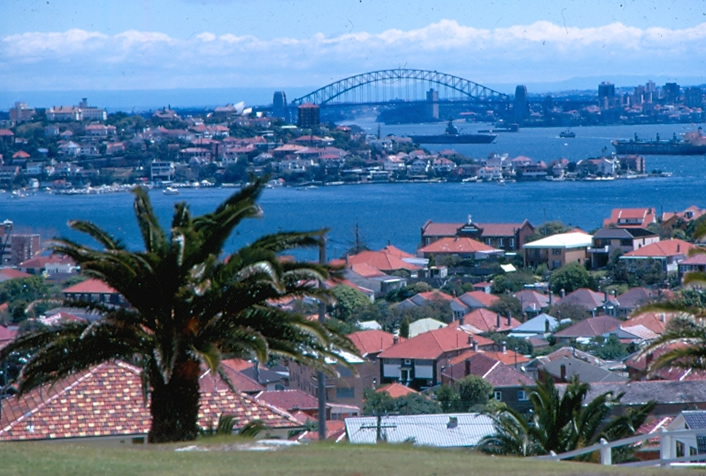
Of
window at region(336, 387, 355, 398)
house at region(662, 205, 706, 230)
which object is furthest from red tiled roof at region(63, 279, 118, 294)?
house at region(662, 205, 706, 230)

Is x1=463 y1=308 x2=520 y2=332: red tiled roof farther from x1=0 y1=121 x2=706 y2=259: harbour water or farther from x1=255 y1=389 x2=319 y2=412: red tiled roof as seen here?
x1=0 y1=121 x2=706 y2=259: harbour water

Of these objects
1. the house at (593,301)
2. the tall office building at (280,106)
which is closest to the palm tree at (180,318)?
the house at (593,301)

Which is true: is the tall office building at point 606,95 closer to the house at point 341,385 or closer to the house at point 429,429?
the house at point 341,385

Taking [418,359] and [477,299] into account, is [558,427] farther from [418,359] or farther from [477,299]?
[477,299]

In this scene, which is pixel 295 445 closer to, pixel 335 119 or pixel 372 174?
pixel 372 174

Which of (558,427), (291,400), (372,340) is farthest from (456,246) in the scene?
(558,427)

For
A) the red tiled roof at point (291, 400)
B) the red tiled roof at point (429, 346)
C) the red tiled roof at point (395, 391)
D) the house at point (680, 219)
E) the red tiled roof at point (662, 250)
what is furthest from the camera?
the house at point (680, 219)
